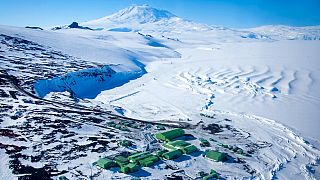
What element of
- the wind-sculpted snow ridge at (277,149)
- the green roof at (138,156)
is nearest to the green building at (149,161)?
the green roof at (138,156)

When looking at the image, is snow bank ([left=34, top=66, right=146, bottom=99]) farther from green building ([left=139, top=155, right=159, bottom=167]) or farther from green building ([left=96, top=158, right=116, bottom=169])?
green building ([left=139, top=155, right=159, bottom=167])

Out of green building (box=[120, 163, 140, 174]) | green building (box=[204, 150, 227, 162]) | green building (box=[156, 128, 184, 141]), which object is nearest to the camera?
green building (box=[120, 163, 140, 174])

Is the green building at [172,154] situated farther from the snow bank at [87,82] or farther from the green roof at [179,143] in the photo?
the snow bank at [87,82]

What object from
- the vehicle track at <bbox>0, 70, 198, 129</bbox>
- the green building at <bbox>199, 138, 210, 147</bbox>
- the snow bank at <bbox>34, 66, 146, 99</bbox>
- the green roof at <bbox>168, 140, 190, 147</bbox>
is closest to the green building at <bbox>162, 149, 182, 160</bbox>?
the green roof at <bbox>168, 140, 190, 147</bbox>

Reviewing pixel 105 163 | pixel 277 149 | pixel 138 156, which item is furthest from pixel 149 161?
pixel 277 149

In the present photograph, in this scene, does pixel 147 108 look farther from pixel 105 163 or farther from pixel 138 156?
pixel 105 163

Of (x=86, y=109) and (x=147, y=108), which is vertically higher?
(x=147, y=108)
